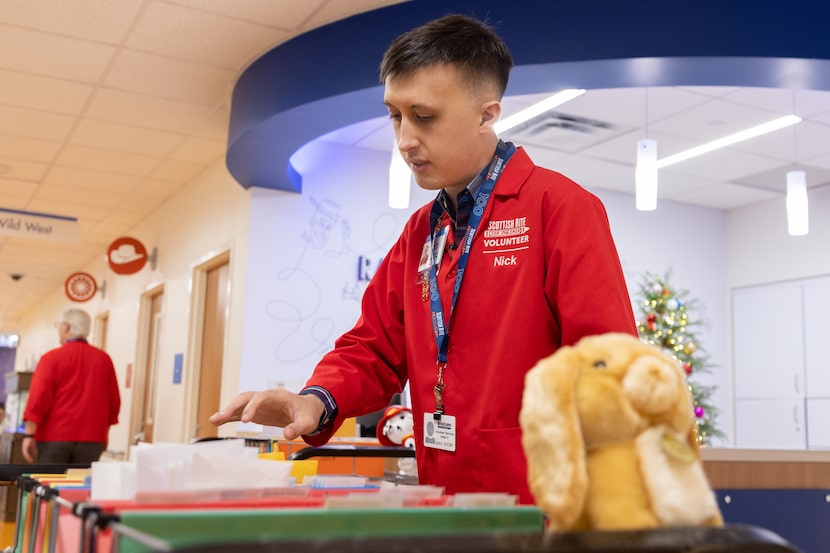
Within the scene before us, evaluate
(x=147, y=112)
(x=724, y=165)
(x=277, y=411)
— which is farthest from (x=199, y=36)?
(x=724, y=165)

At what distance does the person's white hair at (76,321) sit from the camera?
6.25 m

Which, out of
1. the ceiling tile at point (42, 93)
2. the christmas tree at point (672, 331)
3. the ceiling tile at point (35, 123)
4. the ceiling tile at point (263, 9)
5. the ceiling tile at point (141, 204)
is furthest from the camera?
the ceiling tile at point (141, 204)

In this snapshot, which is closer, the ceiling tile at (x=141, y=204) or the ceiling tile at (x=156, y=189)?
the ceiling tile at (x=156, y=189)

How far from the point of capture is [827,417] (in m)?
6.84

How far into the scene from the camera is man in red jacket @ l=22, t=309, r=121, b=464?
606 centimetres

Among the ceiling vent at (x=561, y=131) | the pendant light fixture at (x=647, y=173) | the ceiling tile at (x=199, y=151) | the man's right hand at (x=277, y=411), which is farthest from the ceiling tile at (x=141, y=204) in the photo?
the man's right hand at (x=277, y=411)

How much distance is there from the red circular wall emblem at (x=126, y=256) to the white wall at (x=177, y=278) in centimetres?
18

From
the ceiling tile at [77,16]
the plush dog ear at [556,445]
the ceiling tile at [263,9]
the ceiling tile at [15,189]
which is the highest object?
the ceiling tile at [263,9]

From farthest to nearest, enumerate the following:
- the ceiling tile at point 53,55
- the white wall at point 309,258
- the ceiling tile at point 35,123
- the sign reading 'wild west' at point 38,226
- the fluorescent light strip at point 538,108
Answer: the sign reading 'wild west' at point 38,226
the ceiling tile at point 35,123
the white wall at point 309,258
the fluorescent light strip at point 538,108
the ceiling tile at point 53,55

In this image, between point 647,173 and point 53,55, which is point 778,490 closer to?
point 647,173

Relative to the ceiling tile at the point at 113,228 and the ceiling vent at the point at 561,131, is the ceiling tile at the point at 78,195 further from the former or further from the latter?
the ceiling vent at the point at 561,131

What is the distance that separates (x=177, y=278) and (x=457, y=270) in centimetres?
672

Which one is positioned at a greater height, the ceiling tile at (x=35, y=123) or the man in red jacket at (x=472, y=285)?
the ceiling tile at (x=35, y=123)

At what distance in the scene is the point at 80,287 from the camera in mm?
10945
